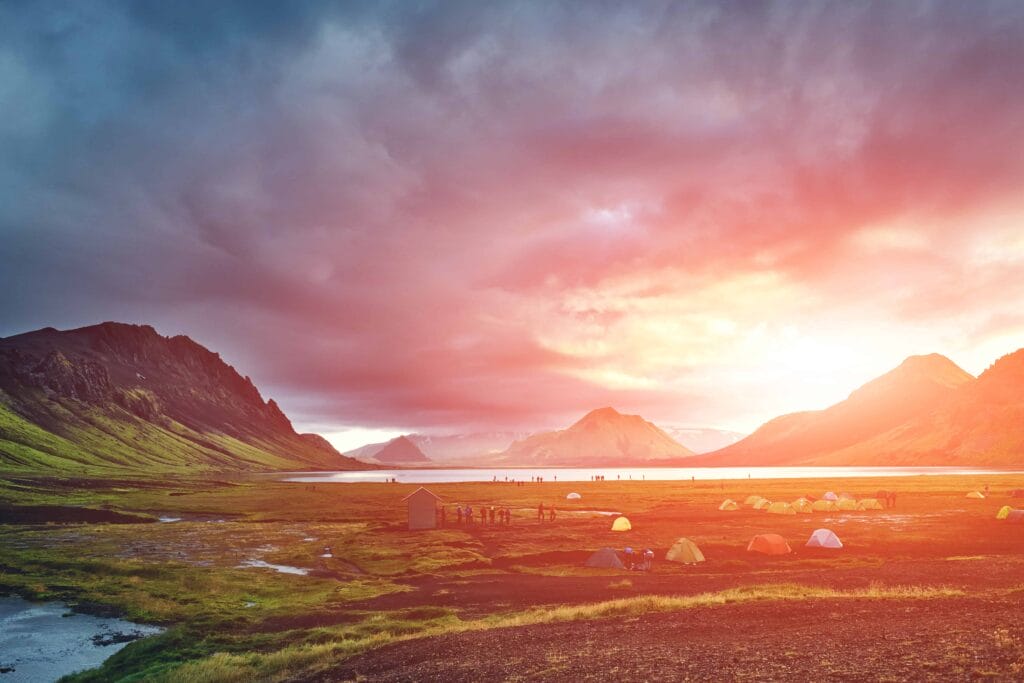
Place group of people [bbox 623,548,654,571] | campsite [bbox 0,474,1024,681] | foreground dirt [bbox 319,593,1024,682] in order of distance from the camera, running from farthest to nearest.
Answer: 1. group of people [bbox 623,548,654,571]
2. campsite [bbox 0,474,1024,681]
3. foreground dirt [bbox 319,593,1024,682]

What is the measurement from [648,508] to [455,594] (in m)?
66.6

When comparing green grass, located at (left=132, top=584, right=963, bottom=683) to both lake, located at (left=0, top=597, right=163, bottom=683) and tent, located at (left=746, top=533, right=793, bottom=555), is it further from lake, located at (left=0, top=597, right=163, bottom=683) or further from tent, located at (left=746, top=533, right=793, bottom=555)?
tent, located at (left=746, top=533, right=793, bottom=555)

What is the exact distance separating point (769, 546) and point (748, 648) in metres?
34.8

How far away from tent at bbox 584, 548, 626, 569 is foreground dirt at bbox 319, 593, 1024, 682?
724 inches

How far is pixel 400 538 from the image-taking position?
6806 centimetres

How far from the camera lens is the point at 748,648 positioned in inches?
940

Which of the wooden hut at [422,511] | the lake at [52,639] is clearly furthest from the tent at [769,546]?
the lake at [52,639]

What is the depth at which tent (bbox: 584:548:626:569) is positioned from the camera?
4960 cm

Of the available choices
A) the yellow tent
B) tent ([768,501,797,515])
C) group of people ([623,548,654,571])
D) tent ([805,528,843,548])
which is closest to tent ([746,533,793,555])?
tent ([805,528,843,548])

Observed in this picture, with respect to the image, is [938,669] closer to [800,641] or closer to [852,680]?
[852,680]

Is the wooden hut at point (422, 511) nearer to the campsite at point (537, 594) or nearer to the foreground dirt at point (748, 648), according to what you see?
the campsite at point (537, 594)

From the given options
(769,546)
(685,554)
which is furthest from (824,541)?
(685,554)

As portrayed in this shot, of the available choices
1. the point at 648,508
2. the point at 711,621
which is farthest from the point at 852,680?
the point at 648,508

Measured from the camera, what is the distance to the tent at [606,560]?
49.6 metres
